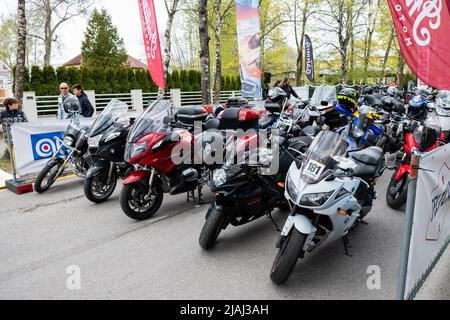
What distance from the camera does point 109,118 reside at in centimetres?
539

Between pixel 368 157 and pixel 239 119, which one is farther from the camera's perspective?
pixel 239 119

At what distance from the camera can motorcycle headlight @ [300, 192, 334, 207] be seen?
9.25 ft

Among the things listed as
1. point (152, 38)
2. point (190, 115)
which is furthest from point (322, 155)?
point (152, 38)

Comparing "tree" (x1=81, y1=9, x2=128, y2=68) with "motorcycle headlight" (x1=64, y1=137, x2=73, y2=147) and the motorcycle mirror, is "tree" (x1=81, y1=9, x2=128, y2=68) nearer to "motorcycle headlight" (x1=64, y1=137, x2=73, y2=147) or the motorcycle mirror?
"motorcycle headlight" (x1=64, y1=137, x2=73, y2=147)

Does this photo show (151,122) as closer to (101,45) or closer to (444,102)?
(444,102)

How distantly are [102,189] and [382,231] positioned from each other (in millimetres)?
4113

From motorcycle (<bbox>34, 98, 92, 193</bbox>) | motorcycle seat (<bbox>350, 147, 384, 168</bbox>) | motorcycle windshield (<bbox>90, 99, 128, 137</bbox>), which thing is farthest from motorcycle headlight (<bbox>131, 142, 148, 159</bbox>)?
motorcycle seat (<bbox>350, 147, 384, 168</bbox>)

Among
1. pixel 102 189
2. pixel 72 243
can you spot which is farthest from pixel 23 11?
pixel 72 243

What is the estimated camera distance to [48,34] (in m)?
28.0

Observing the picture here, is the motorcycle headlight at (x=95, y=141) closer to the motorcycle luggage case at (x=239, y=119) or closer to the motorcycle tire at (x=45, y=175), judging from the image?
the motorcycle tire at (x=45, y=175)

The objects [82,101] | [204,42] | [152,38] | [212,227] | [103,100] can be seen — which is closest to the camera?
[212,227]

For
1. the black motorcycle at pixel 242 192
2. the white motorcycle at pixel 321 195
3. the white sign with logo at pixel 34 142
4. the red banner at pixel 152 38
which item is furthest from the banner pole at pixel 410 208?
the red banner at pixel 152 38

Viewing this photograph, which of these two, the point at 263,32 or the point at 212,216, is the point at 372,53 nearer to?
the point at 263,32

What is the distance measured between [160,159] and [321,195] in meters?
2.45
